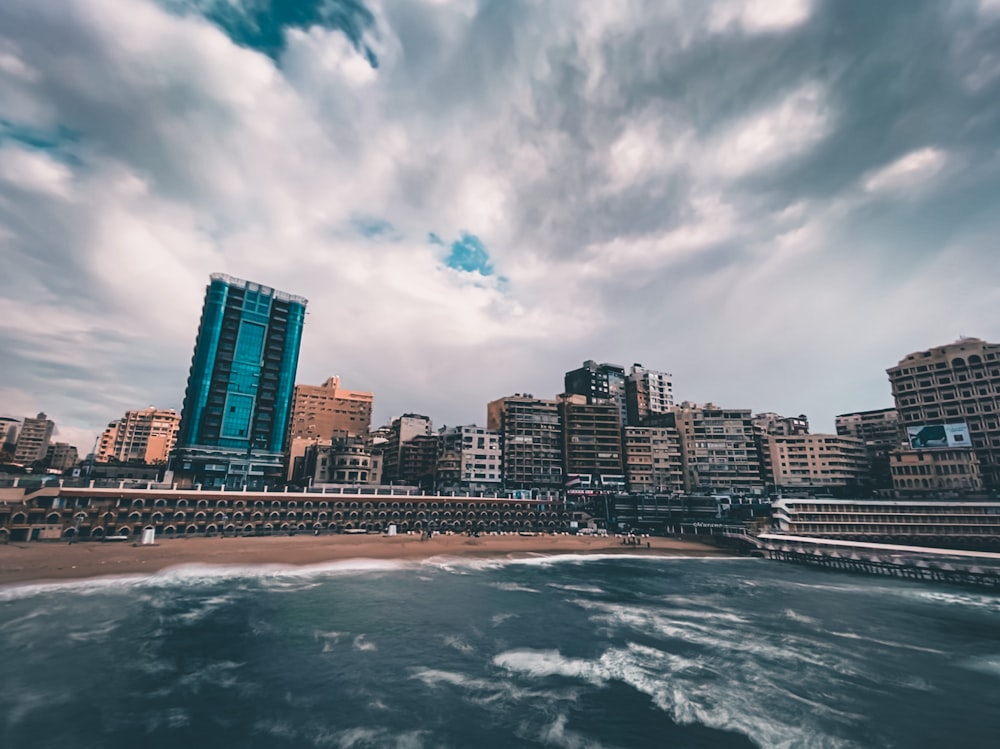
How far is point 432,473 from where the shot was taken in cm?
16138

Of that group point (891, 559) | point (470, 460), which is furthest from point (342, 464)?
point (891, 559)

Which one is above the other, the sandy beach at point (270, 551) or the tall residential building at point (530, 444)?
the tall residential building at point (530, 444)

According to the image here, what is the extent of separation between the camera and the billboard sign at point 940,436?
110812mm

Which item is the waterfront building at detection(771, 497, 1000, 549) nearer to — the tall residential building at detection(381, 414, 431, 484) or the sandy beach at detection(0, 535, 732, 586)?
the sandy beach at detection(0, 535, 732, 586)

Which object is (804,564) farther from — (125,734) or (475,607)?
(125,734)

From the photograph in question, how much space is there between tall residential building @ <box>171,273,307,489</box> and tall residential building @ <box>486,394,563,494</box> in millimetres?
68606

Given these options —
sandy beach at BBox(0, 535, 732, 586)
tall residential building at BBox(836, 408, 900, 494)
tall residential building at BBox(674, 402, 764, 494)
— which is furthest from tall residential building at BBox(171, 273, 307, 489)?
tall residential building at BBox(836, 408, 900, 494)

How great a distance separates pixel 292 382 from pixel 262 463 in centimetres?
2424

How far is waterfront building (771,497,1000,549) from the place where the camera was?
94.4 m

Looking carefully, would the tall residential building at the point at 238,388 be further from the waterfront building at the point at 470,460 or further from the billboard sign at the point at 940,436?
the billboard sign at the point at 940,436

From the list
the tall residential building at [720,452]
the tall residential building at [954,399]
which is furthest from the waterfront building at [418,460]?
the tall residential building at [954,399]

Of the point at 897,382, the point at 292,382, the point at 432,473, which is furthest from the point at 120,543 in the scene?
the point at 897,382

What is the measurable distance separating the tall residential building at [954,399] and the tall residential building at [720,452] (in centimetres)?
4187

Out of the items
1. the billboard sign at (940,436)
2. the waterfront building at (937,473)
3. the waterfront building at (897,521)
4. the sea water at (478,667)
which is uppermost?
the billboard sign at (940,436)
